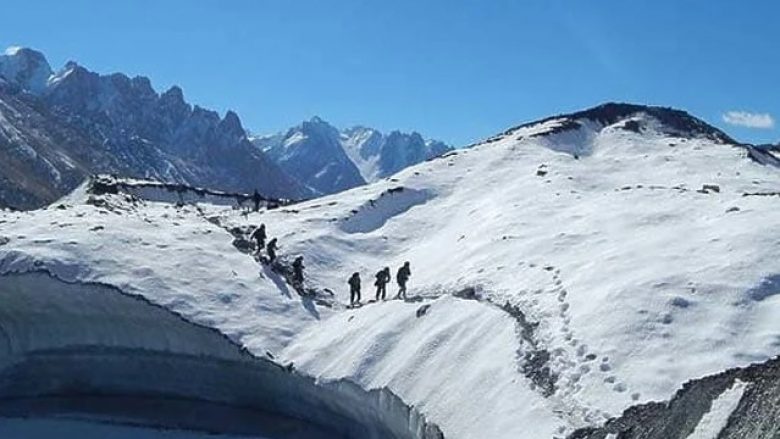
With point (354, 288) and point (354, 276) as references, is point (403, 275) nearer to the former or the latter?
point (354, 276)

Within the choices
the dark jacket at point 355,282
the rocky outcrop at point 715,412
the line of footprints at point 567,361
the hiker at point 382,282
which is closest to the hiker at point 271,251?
the dark jacket at point 355,282

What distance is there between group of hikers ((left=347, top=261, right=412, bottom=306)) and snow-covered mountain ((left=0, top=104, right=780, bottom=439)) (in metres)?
0.91

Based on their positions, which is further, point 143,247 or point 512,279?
point 143,247

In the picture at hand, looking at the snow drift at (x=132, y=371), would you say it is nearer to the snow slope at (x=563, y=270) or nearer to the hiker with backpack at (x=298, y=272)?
the snow slope at (x=563, y=270)

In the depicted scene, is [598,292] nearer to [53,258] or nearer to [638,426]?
[638,426]

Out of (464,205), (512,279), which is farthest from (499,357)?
(464,205)

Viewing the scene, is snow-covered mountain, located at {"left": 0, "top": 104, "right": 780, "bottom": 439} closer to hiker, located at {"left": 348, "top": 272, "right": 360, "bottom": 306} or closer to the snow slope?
the snow slope

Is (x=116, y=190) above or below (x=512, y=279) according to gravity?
above

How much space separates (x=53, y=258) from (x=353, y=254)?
15945 mm

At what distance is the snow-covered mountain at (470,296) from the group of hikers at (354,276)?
0.75 m

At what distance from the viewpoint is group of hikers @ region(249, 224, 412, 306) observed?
1534 inches

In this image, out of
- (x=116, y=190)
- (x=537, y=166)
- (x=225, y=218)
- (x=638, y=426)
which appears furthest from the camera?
(x=537, y=166)

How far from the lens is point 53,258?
3878 centimetres

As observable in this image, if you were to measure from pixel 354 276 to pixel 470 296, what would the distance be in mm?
7089
